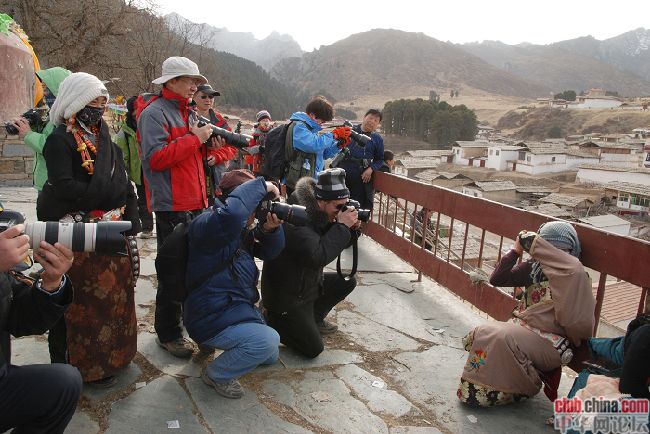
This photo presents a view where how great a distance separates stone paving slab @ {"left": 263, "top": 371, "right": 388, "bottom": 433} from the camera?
8.43 ft

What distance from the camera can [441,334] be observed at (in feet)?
12.5

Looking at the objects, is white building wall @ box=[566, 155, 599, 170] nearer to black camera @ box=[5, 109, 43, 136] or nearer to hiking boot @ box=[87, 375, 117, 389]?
black camera @ box=[5, 109, 43, 136]

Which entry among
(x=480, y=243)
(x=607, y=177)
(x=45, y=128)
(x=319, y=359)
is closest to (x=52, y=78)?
(x=45, y=128)

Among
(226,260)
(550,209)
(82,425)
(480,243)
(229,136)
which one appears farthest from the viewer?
(550,209)

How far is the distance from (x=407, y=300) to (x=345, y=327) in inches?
34.6

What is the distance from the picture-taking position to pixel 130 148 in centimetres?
478

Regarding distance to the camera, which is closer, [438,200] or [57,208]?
[57,208]

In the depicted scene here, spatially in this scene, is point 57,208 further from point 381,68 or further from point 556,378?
point 381,68

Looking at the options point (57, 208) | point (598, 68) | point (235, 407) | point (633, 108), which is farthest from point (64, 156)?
point (598, 68)

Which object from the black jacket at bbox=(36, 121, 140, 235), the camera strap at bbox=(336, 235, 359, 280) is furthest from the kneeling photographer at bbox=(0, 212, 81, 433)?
the camera strap at bbox=(336, 235, 359, 280)

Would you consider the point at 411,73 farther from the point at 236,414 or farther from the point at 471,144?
the point at 236,414

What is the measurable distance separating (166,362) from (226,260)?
0.81m

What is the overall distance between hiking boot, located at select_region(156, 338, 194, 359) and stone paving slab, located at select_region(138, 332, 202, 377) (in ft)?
0.09

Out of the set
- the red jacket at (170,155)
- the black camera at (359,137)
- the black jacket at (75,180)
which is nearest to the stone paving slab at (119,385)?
the black jacket at (75,180)
